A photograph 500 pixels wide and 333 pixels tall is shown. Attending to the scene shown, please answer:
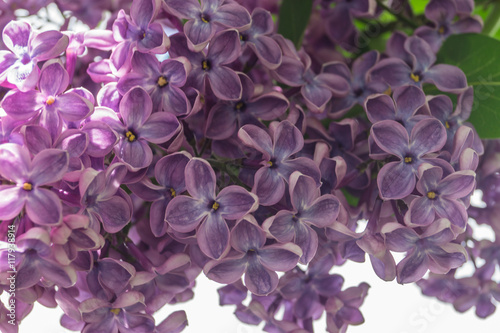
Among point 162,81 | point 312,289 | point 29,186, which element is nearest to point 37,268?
point 29,186

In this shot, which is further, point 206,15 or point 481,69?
point 481,69

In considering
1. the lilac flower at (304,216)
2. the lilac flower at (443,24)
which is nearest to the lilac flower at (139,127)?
the lilac flower at (304,216)

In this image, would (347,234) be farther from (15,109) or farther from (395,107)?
(15,109)

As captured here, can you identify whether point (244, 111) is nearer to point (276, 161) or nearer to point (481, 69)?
point (276, 161)

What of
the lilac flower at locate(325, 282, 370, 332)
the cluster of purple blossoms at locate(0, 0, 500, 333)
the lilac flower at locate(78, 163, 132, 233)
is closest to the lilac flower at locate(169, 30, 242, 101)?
the cluster of purple blossoms at locate(0, 0, 500, 333)

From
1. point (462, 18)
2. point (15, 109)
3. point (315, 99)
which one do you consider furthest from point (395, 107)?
point (15, 109)

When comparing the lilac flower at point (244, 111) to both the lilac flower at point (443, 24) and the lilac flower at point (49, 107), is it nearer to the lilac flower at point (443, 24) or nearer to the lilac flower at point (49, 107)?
the lilac flower at point (49, 107)
